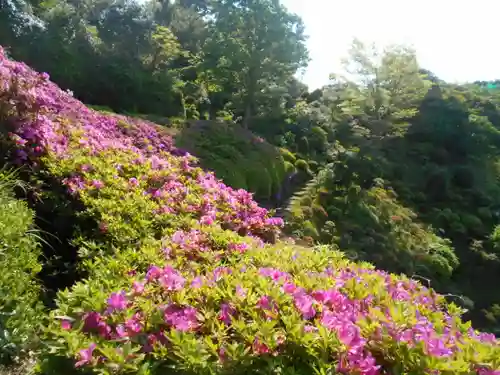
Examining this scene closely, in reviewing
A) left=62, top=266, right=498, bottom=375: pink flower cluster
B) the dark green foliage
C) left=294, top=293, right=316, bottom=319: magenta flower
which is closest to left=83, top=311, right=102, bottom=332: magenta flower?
left=62, top=266, right=498, bottom=375: pink flower cluster

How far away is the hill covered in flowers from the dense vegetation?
11mm

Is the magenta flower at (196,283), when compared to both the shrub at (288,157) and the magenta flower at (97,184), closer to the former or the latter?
the magenta flower at (97,184)

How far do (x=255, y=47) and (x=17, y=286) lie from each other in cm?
1212

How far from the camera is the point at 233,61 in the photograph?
13.7 m

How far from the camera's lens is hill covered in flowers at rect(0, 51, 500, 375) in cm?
179

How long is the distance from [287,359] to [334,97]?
1778cm

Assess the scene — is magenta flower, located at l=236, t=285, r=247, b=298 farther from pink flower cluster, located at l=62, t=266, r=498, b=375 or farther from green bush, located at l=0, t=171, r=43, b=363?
green bush, located at l=0, t=171, r=43, b=363

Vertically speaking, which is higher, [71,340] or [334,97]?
[334,97]

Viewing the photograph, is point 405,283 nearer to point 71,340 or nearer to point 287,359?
point 287,359

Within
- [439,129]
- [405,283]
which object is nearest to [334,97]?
[439,129]

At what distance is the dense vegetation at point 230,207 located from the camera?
190 centimetres

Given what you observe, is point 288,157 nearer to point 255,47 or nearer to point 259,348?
point 255,47

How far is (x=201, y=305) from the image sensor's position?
2.11 m

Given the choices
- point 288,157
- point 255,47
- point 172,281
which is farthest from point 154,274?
point 255,47
